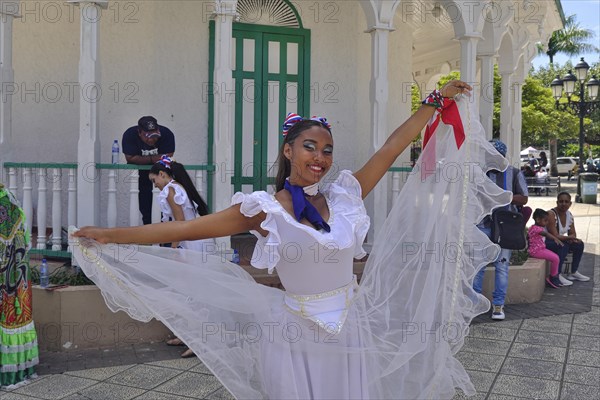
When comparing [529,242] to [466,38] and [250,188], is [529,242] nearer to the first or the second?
[466,38]

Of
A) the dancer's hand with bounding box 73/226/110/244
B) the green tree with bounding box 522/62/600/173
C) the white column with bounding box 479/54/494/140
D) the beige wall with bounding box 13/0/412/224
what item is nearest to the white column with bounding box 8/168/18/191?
the beige wall with bounding box 13/0/412/224

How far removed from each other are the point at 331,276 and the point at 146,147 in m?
4.46

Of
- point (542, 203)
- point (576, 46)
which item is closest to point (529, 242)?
point (542, 203)

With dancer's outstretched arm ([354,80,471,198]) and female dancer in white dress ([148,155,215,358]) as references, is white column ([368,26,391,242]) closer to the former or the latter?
female dancer in white dress ([148,155,215,358])

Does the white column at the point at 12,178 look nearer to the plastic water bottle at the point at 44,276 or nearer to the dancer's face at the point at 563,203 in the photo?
the plastic water bottle at the point at 44,276

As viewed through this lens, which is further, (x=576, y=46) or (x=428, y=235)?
(x=576, y=46)

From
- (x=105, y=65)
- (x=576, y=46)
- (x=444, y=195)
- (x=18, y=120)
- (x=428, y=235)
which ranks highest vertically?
(x=576, y=46)

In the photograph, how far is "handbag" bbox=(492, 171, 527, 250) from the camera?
633 centimetres

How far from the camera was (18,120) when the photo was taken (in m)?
7.99

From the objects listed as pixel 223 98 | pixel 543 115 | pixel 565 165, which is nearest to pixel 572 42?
pixel 565 165

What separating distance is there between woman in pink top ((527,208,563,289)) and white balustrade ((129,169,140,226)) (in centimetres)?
557

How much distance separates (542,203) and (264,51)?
53.5 feet

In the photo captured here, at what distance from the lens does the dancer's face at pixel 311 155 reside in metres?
2.66

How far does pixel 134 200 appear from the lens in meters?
6.26
